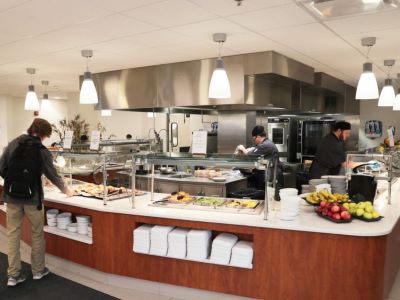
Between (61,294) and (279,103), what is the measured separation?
392 centimetres

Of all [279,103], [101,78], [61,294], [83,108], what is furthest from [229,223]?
[83,108]

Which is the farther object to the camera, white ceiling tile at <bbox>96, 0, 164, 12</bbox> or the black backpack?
the black backpack

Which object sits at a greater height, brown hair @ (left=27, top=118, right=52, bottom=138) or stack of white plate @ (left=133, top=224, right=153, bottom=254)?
brown hair @ (left=27, top=118, right=52, bottom=138)

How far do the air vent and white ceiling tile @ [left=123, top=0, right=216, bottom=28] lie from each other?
82cm

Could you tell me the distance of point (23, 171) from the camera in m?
3.28

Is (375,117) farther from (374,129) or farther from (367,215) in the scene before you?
(367,215)

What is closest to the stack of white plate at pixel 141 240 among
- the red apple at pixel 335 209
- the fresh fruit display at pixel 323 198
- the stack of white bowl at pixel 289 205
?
the stack of white bowl at pixel 289 205

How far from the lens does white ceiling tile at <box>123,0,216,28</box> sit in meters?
2.73

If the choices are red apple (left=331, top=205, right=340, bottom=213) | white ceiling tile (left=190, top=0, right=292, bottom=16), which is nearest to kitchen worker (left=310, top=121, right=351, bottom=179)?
red apple (left=331, top=205, right=340, bottom=213)

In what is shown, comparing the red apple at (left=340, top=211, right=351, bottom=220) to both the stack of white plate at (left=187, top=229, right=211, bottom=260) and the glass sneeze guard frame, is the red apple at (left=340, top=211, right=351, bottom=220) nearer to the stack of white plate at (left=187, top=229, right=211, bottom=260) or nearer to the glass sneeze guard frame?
the glass sneeze guard frame

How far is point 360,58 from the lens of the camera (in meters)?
4.82

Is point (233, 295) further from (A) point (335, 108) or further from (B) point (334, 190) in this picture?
(A) point (335, 108)

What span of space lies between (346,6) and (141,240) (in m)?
2.53

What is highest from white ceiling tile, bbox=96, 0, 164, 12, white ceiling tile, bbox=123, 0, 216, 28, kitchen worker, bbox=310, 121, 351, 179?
white ceiling tile, bbox=123, 0, 216, 28
